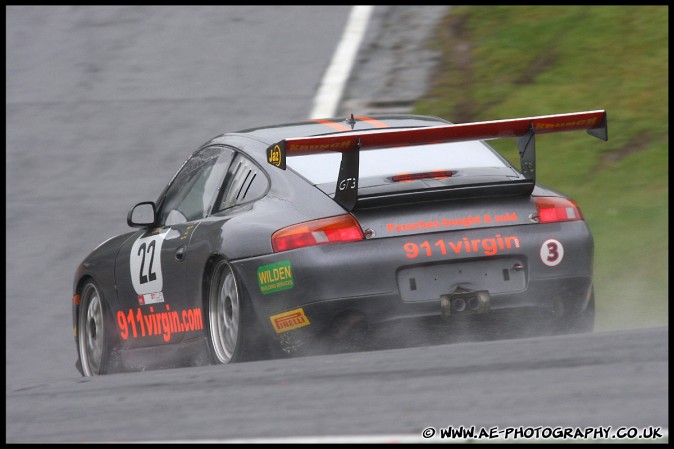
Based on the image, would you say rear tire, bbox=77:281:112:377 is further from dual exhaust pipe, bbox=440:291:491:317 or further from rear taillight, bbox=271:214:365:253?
dual exhaust pipe, bbox=440:291:491:317

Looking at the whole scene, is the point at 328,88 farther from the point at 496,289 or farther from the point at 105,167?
the point at 496,289

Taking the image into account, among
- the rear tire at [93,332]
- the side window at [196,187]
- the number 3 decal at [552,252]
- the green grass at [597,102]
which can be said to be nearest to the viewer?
the number 3 decal at [552,252]

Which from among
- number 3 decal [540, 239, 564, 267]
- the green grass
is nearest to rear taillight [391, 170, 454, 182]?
number 3 decal [540, 239, 564, 267]

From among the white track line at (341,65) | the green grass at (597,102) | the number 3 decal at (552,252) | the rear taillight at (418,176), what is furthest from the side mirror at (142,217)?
the white track line at (341,65)

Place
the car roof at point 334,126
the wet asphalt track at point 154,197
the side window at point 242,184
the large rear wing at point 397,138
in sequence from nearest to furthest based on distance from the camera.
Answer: the wet asphalt track at point 154,197, the large rear wing at point 397,138, the side window at point 242,184, the car roof at point 334,126

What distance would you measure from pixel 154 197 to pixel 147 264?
4778 mm

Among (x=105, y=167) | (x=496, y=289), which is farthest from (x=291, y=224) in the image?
(x=105, y=167)

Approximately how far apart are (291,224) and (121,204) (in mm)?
6086

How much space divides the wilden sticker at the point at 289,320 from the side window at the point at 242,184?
0.75 m

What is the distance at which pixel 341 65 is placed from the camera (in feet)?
52.1

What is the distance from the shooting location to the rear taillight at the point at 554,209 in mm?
7066

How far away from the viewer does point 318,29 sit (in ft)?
57.4

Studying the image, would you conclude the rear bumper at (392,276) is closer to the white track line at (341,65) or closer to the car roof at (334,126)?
the car roof at (334,126)

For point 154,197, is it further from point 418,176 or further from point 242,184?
point 418,176
